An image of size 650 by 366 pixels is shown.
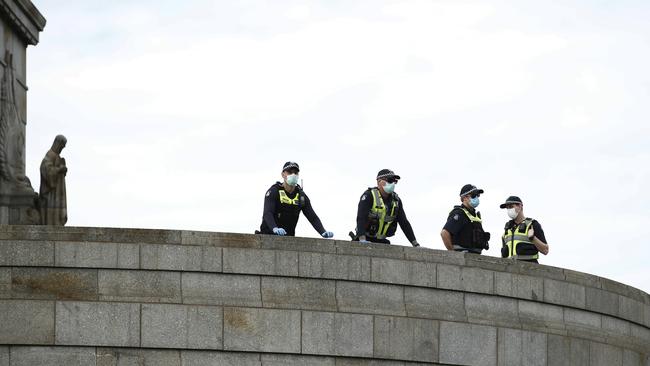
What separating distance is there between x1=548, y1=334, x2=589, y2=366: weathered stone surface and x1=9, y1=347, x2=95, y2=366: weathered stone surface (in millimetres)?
7375

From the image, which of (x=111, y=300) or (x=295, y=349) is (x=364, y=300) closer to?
(x=295, y=349)

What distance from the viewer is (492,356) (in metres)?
28.1

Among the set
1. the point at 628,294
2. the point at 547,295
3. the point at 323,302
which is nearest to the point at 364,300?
the point at 323,302

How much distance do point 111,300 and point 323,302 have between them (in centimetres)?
308

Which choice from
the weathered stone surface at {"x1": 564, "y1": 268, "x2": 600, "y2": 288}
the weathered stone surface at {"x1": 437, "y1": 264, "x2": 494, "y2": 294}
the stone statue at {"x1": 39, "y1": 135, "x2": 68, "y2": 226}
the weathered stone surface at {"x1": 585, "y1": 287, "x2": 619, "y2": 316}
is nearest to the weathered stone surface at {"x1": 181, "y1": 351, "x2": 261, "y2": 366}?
the weathered stone surface at {"x1": 437, "y1": 264, "x2": 494, "y2": 294}

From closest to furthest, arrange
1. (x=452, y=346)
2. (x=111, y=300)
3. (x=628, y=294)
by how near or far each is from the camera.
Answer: (x=111, y=300) < (x=452, y=346) < (x=628, y=294)

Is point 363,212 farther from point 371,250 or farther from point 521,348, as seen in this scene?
point 521,348

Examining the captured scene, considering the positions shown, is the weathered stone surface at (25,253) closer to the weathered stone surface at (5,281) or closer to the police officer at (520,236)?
the weathered stone surface at (5,281)

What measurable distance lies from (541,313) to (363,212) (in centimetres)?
314

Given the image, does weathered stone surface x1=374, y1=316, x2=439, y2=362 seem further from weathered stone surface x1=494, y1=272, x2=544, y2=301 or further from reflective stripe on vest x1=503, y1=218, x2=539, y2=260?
reflective stripe on vest x1=503, y1=218, x2=539, y2=260

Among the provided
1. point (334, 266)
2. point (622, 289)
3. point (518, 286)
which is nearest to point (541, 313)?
point (518, 286)

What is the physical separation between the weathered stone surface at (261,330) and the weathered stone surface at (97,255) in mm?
1504

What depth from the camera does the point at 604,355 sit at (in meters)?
29.9

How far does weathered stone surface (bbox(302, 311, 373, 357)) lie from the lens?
87.2 feet
